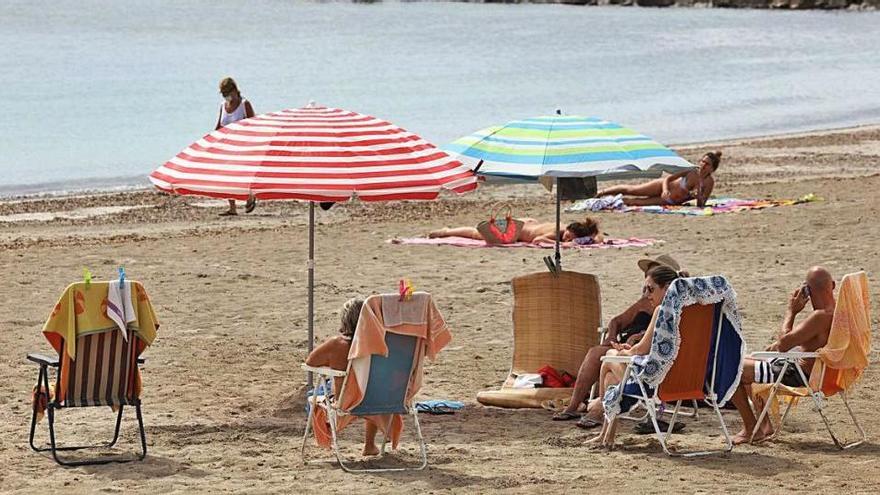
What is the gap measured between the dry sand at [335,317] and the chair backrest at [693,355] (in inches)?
11.9

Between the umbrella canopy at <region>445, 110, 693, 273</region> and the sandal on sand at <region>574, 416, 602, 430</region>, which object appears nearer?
the sandal on sand at <region>574, 416, 602, 430</region>

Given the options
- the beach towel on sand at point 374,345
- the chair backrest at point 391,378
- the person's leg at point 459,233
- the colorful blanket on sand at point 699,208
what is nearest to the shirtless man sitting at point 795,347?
the beach towel on sand at point 374,345

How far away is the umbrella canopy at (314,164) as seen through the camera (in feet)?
24.0

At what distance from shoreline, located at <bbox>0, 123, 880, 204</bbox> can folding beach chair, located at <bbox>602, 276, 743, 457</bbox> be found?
12.8 metres

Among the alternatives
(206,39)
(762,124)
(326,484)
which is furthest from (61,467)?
(206,39)

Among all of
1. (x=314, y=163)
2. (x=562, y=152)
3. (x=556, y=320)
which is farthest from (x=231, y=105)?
(x=314, y=163)

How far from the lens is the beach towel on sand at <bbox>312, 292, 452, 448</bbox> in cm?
677

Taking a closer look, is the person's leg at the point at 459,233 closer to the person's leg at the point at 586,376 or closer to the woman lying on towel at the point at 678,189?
the woman lying on towel at the point at 678,189

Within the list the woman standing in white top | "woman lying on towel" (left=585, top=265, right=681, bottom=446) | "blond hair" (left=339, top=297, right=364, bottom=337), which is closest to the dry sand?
"woman lying on towel" (left=585, top=265, right=681, bottom=446)

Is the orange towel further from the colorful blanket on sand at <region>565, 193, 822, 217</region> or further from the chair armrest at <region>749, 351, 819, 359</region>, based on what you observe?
the colorful blanket on sand at <region>565, 193, 822, 217</region>

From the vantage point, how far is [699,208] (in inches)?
614

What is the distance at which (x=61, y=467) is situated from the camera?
686 cm

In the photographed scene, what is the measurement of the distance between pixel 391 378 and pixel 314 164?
1125 mm

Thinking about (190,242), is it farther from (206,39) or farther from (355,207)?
(206,39)
